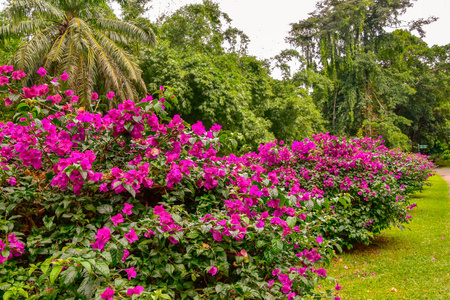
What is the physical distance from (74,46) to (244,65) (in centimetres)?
780

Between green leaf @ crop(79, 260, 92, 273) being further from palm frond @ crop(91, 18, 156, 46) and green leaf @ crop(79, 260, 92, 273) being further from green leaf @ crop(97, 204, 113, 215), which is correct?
palm frond @ crop(91, 18, 156, 46)

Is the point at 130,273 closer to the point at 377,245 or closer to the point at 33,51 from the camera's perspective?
the point at 377,245

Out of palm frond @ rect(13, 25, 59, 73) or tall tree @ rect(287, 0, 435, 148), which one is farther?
tall tree @ rect(287, 0, 435, 148)

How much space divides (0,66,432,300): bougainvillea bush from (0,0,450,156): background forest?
4.11m

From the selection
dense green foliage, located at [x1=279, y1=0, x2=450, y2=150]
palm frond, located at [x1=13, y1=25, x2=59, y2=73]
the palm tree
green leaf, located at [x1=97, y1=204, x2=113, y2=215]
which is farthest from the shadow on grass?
dense green foliage, located at [x1=279, y1=0, x2=450, y2=150]

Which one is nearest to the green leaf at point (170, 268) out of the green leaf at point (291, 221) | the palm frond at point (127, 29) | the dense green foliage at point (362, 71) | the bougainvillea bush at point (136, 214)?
the bougainvillea bush at point (136, 214)

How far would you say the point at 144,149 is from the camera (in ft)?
6.77

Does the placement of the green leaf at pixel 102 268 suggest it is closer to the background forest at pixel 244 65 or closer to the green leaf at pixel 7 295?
the green leaf at pixel 7 295

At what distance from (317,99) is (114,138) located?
21.2m

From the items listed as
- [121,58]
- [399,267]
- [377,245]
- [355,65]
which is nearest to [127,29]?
[121,58]

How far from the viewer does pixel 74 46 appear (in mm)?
10164

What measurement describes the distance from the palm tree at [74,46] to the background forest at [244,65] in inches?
1.4

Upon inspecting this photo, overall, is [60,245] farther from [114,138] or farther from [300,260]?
[300,260]

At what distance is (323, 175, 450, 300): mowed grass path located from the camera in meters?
4.02
